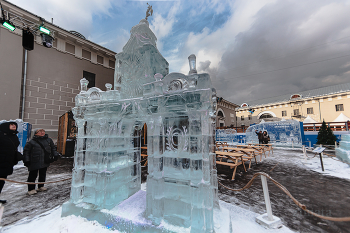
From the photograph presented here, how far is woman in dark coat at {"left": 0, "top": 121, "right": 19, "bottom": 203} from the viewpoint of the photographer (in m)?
3.13

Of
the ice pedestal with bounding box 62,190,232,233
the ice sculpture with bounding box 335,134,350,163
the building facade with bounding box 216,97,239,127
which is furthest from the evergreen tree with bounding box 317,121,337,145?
the ice pedestal with bounding box 62,190,232,233

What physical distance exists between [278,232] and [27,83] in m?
13.0

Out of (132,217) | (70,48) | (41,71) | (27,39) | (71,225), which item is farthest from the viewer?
(70,48)

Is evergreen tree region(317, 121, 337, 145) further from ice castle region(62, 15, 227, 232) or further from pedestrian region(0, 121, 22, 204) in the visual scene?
pedestrian region(0, 121, 22, 204)

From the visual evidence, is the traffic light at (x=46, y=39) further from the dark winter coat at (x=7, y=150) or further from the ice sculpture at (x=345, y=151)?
the ice sculpture at (x=345, y=151)

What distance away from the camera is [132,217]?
2.27m

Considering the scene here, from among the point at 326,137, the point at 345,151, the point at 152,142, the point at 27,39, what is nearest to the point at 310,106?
the point at 326,137

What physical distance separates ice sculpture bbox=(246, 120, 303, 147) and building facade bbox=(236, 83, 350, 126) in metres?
5.86

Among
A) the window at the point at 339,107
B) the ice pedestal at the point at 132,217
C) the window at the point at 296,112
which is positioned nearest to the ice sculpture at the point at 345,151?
the ice pedestal at the point at 132,217

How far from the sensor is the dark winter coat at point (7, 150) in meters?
3.14

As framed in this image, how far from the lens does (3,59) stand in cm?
791

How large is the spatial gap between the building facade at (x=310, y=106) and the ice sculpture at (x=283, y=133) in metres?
5.86

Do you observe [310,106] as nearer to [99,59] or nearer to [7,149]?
[99,59]

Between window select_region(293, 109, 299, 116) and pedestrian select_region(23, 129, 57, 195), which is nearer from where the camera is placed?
pedestrian select_region(23, 129, 57, 195)
